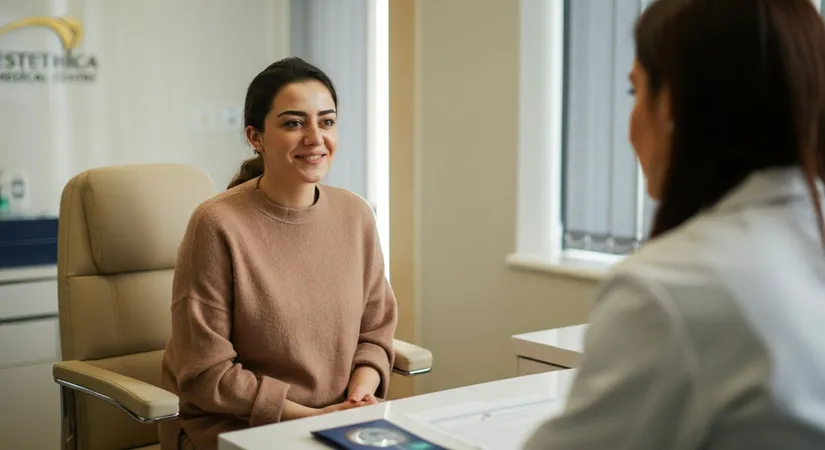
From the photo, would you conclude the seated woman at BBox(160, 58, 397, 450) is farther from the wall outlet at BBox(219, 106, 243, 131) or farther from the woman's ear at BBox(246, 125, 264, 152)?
the wall outlet at BBox(219, 106, 243, 131)

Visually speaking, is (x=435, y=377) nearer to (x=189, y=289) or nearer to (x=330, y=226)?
(x=330, y=226)

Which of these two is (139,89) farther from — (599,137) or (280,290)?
(280,290)

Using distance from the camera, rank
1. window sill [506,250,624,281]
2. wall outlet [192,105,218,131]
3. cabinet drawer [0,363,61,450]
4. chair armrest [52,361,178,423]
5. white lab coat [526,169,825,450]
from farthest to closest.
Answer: wall outlet [192,105,218,131]
cabinet drawer [0,363,61,450]
window sill [506,250,624,281]
chair armrest [52,361,178,423]
white lab coat [526,169,825,450]

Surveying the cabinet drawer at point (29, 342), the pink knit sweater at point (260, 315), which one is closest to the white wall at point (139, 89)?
the cabinet drawer at point (29, 342)

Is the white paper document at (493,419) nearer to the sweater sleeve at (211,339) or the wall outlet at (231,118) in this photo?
the sweater sleeve at (211,339)

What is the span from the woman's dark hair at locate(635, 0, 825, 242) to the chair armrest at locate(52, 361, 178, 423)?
1.31m

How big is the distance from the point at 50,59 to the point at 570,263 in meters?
2.31

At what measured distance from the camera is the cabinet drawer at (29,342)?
140 inches

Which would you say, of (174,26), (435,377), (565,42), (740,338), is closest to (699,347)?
(740,338)

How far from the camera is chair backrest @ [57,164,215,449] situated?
2.25 metres

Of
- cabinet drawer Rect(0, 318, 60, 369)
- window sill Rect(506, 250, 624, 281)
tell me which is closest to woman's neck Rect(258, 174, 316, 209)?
window sill Rect(506, 250, 624, 281)

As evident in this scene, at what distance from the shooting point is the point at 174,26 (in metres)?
4.40

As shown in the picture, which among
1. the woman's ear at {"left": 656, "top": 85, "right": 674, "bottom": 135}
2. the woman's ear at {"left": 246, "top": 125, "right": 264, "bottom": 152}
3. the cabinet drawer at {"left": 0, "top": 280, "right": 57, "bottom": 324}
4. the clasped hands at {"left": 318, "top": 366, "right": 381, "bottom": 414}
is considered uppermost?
the woman's ear at {"left": 656, "top": 85, "right": 674, "bottom": 135}

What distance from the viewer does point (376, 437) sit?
142 centimetres
